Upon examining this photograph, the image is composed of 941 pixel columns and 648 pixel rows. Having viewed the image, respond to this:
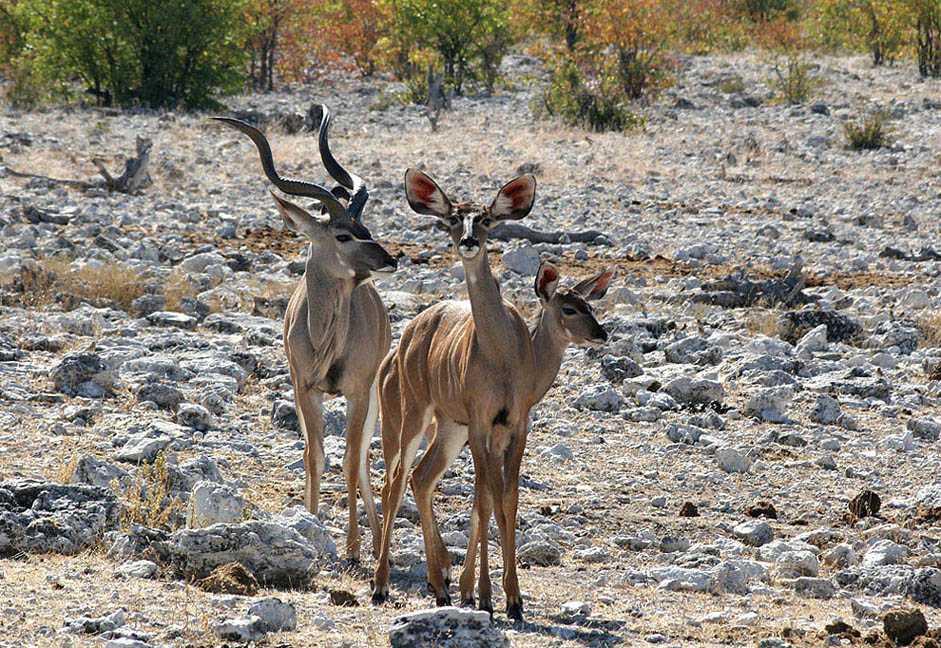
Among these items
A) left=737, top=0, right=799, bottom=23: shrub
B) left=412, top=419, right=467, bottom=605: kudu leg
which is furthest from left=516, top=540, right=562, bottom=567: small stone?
left=737, top=0, right=799, bottom=23: shrub

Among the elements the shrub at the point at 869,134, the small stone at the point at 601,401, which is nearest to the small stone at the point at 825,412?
Answer: the small stone at the point at 601,401

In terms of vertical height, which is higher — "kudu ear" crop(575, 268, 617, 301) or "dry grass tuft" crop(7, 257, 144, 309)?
"kudu ear" crop(575, 268, 617, 301)

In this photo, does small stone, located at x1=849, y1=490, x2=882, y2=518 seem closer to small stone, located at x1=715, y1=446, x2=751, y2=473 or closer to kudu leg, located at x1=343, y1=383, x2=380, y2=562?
small stone, located at x1=715, y1=446, x2=751, y2=473

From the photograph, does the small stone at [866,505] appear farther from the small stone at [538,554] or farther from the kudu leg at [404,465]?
the kudu leg at [404,465]

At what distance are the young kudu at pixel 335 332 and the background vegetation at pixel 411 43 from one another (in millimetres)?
20016

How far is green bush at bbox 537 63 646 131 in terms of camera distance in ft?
88.6

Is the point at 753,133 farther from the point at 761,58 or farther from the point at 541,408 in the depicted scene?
the point at 541,408

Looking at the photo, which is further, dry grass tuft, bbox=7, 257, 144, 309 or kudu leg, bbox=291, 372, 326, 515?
dry grass tuft, bbox=7, 257, 144, 309

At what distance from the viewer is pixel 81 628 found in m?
4.65

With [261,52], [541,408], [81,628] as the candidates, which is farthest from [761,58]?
[81,628]

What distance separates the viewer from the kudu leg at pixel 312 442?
6965 millimetres

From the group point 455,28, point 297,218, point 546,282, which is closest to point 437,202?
point 546,282

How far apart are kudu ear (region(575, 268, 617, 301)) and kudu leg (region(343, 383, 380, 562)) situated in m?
1.55

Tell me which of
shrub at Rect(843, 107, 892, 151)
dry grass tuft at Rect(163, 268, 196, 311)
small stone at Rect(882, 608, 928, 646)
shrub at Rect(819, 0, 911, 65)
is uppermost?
shrub at Rect(819, 0, 911, 65)
